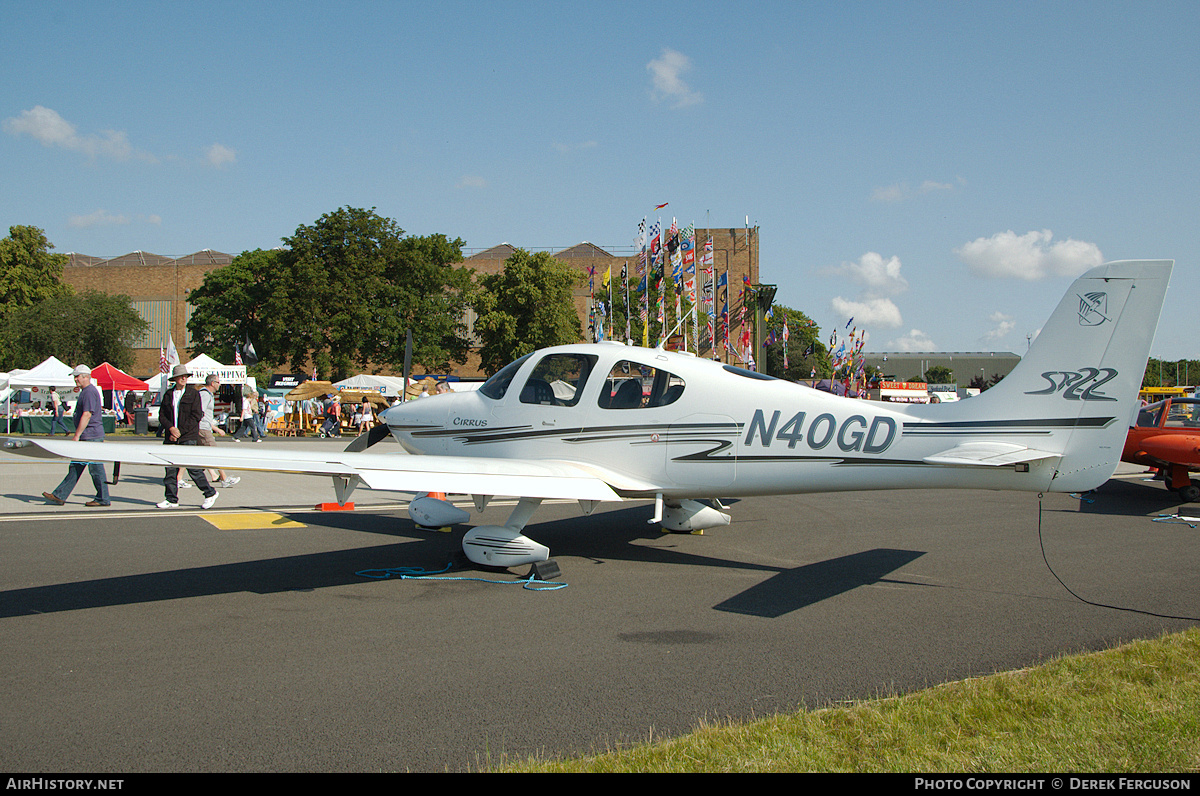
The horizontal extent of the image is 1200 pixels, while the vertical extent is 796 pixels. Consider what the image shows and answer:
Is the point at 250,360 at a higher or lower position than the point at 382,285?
lower

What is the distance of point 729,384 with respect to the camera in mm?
7508

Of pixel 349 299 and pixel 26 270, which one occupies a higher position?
pixel 26 270

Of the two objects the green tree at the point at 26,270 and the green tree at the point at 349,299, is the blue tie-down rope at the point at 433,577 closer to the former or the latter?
the green tree at the point at 349,299

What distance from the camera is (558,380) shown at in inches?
325

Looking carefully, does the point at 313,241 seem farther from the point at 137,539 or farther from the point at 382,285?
the point at 137,539

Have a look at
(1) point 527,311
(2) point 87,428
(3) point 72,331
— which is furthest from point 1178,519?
(3) point 72,331

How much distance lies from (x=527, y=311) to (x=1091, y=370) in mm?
50074

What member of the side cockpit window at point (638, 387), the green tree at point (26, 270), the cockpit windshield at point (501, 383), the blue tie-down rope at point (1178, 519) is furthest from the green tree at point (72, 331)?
the blue tie-down rope at point (1178, 519)

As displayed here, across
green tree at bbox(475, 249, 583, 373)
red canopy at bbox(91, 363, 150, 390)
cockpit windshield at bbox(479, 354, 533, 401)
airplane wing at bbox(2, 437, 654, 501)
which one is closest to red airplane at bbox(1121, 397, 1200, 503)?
airplane wing at bbox(2, 437, 654, 501)

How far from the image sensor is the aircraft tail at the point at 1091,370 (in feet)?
19.8

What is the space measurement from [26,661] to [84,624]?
0.82m

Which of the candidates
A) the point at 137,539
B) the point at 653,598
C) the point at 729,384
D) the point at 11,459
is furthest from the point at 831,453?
the point at 11,459

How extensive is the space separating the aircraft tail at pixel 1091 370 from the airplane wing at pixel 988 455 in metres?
0.17

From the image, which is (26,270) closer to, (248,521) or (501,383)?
(248,521)
